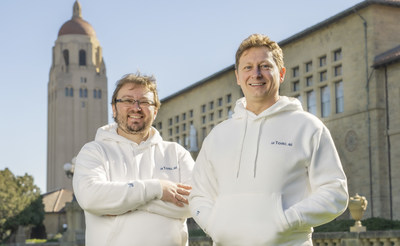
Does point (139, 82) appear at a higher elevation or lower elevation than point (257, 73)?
higher

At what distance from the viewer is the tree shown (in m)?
64.4

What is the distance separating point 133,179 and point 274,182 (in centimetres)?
128

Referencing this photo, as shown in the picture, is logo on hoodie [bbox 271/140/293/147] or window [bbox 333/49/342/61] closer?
logo on hoodie [bbox 271/140/293/147]

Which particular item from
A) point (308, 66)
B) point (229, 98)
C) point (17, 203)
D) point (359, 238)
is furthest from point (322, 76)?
point (17, 203)

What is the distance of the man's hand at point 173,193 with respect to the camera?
4.38m

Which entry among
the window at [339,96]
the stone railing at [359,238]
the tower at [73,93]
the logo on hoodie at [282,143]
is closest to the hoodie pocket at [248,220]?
the logo on hoodie at [282,143]

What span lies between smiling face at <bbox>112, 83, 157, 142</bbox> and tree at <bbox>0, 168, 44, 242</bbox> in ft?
205

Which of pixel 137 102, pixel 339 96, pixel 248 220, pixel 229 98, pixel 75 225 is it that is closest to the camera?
pixel 248 220

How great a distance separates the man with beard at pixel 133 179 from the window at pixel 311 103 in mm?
33097

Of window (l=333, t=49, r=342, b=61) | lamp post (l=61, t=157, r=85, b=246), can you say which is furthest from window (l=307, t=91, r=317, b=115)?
lamp post (l=61, t=157, r=85, b=246)

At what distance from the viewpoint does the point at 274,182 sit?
12.0ft

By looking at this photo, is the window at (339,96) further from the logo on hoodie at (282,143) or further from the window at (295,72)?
the logo on hoodie at (282,143)

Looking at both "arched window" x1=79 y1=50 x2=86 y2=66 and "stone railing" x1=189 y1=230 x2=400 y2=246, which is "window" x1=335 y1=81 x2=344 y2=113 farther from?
"arched window" x1=79 y1=50 x2=86 y2=66

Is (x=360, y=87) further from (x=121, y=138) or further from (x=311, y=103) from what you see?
(x=121, y=138)
